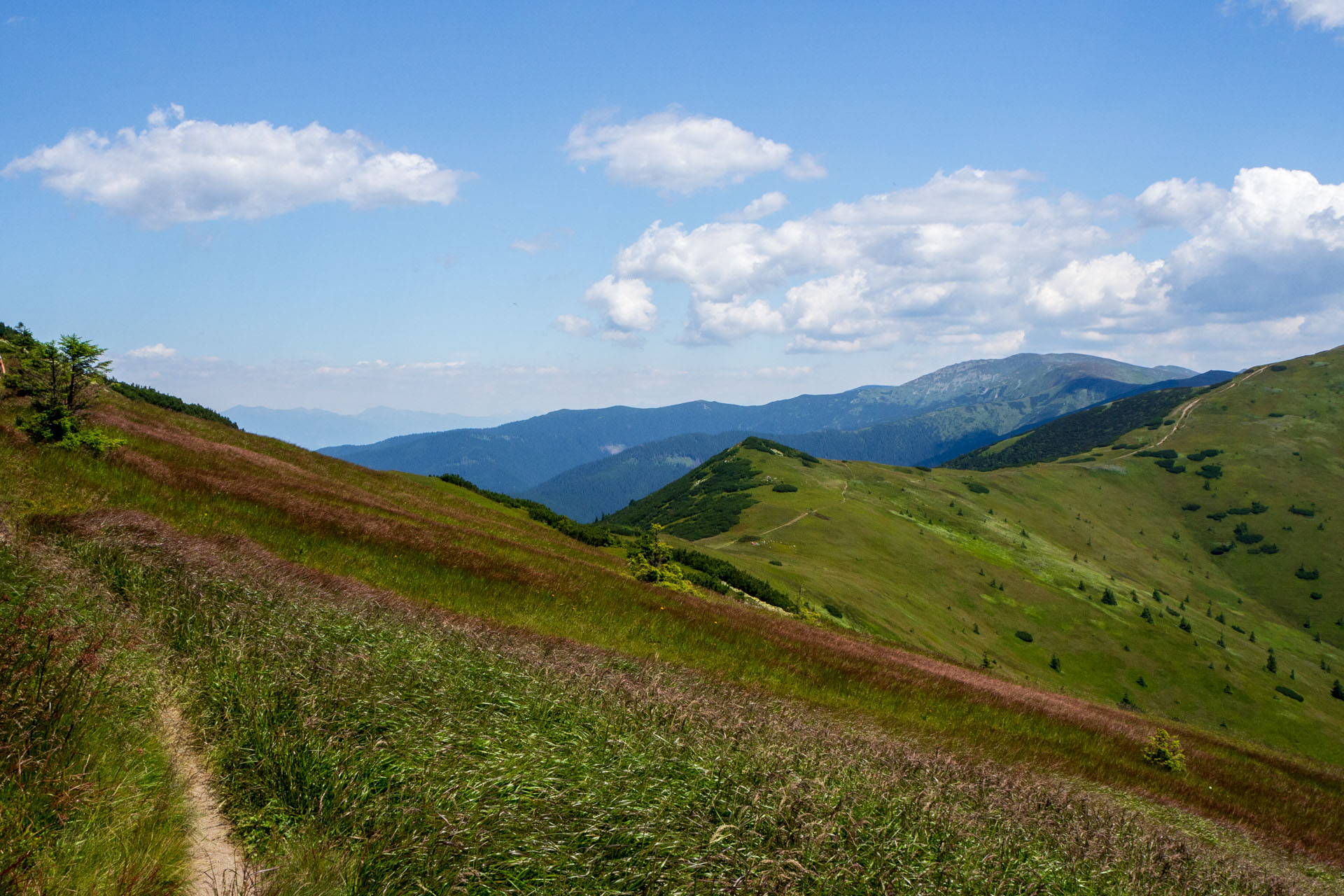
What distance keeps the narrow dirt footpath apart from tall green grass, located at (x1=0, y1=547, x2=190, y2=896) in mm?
134

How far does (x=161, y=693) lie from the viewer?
5605mm

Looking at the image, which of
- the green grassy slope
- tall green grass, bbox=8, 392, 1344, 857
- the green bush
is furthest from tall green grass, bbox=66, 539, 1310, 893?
the green grassy slope

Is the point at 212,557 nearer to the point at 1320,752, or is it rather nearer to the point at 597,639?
the point at 597,639

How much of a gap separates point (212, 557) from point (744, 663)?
9.65 metres

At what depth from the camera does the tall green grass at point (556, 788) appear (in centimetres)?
428

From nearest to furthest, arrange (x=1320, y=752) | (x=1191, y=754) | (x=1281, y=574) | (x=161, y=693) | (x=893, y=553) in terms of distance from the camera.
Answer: (x=161, y=693), (x=1191, y=754), (x=1320, y=752), (x=893, y=553), (x=1281, y=574)

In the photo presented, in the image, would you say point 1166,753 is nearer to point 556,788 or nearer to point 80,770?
point 556,788

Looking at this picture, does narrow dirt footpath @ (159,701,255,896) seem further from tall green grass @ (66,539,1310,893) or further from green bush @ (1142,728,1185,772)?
green bush @ (1142,728,1185,772)

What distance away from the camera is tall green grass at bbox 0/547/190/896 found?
3.42 metres

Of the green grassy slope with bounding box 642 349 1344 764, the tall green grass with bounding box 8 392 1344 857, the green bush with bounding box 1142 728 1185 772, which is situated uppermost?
the tall green grass with bounding box 8 392 1344 857

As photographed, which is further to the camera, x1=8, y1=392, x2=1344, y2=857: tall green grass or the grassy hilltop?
x1=8, y1=392, x2=1344, y2=857: tall green grass

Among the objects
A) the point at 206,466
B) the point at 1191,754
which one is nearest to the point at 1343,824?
the point at 1191,754

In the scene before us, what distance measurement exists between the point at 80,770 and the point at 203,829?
2.74ft

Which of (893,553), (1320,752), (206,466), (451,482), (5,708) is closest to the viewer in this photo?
(5,708)
